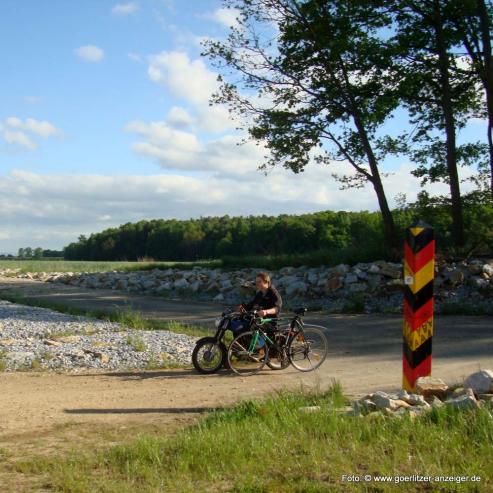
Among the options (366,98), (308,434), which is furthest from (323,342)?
(366,98)

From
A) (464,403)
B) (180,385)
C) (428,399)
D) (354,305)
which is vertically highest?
(354,305)

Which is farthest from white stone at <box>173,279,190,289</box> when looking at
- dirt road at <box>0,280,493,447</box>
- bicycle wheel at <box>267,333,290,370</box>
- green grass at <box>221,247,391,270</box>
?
bicycle wheel at <box>267,333,290,370</box>

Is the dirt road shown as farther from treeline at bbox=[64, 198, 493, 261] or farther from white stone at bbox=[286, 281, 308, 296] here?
treeline at bbox=[64, 198, 493, 261]

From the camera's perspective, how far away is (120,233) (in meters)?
85.0

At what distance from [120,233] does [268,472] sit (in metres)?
81.8

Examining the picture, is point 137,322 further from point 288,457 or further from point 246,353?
point 288,457

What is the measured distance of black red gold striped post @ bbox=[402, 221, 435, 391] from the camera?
7348mm

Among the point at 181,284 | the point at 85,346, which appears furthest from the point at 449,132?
the point at 85,346

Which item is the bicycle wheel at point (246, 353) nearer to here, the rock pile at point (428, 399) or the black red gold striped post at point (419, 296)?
the black red gold striped post at point (419, 296)

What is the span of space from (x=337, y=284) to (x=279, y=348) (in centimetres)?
1053

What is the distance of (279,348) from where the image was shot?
1014 cm

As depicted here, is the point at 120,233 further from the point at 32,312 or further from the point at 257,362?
the point at 257,362

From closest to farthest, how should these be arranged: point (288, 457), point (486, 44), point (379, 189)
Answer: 1. point (288, 457)
2. point (486, 44)
3. point (379, 189)

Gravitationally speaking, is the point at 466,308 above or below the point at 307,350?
above
